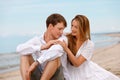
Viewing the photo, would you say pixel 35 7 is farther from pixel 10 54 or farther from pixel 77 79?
pixel 77 79

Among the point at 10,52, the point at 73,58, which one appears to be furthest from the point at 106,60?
the point at 73,58

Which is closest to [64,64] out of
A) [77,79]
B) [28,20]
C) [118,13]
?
[77,79]

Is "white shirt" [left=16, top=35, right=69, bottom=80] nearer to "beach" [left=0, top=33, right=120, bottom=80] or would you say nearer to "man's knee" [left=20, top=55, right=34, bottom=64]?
"man's knee" [left=20, top=55, right=34, bottom=64]

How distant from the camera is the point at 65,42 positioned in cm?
203

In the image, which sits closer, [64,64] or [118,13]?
[64,64]

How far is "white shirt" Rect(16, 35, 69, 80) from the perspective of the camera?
6.27ft

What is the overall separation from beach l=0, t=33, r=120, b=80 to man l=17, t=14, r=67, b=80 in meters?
1.35

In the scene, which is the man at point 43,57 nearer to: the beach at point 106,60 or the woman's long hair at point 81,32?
the woman's long hair at point 81,32

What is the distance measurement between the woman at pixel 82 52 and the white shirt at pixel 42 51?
0.06m

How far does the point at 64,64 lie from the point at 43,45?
181 mm

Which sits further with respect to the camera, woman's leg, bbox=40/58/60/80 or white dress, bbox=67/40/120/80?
white dress, bbox=67/40/120/80

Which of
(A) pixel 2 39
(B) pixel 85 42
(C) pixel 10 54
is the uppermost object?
(B) pixel 85 42

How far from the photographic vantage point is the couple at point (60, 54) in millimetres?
1927

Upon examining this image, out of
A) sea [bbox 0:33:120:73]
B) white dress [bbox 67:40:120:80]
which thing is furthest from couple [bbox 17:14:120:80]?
sea [bbox 0:33:120:73]
